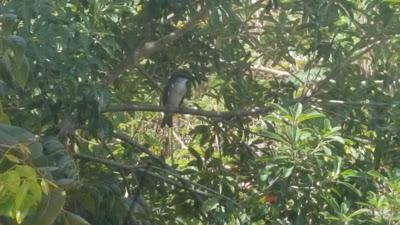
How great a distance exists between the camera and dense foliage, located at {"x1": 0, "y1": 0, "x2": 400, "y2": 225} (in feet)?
10.1

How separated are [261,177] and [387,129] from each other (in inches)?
26.4

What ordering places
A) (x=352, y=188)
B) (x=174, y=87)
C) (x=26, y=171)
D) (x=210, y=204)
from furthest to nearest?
1. (x=174, y=87)
2. (x=210, y=204)
3. (x=352, y=188)
4. (x=26, y=171)

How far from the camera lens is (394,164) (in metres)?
3.65

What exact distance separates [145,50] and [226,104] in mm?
600

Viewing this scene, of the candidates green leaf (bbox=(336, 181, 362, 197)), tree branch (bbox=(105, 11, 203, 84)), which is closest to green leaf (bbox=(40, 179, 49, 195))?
green leaf (bbox=(336, 181, 362, 197))

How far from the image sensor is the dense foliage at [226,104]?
3084 millimetres

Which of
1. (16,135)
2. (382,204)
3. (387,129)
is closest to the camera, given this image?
(16,135)

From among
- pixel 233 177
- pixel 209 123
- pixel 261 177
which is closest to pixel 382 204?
pixel 261 177

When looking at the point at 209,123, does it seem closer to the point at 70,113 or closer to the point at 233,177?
the point at 233,177

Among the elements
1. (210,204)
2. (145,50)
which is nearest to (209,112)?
(145,50)

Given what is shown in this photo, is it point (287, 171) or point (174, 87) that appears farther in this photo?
point (174, 87)

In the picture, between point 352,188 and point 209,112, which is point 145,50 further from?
point 352,188

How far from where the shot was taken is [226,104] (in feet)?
14.1

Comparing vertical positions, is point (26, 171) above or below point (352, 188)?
above
